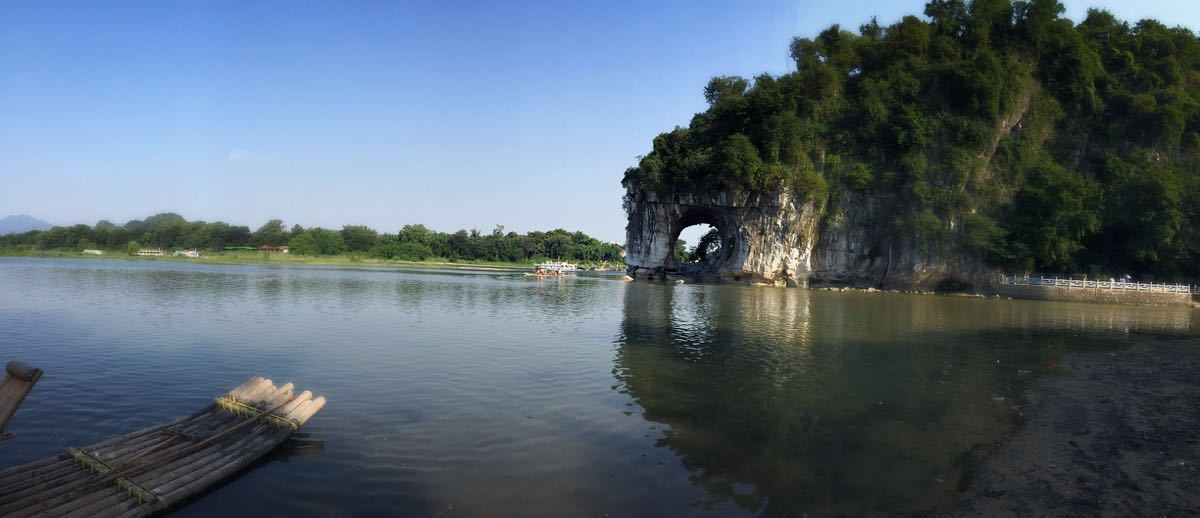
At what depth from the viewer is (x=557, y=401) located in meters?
11.9

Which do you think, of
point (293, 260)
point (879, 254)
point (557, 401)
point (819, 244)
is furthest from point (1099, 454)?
point (293, 260)

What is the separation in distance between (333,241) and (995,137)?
4622 inches

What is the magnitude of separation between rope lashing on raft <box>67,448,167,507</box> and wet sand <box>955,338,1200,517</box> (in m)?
9.51

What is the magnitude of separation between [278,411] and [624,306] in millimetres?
25345

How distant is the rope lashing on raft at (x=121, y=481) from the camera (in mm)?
6469

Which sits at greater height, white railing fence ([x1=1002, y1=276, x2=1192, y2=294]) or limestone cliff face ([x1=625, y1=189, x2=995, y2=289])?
limestone cliff face ([x1=625, y1=189, x2=995, y2=289])

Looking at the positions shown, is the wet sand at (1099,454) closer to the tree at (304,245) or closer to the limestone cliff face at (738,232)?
the limestone cliff face at (738,232)

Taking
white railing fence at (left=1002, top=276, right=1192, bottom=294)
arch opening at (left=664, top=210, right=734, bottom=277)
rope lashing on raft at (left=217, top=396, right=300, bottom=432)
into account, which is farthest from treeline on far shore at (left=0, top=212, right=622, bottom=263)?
rope lashing on raft at (left=217, top=396, right=300, bottom=432)

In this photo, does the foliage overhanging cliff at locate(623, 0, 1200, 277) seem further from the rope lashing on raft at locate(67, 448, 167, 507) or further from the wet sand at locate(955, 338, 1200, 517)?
the rope lashing on raft at locate(67, 448, 167, 507)

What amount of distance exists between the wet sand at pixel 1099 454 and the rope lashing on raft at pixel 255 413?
938 cm

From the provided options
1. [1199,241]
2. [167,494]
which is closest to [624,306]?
[167,494]

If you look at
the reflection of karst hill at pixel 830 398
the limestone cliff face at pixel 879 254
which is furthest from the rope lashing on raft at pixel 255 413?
the limestone cliff face at pixel 879 254

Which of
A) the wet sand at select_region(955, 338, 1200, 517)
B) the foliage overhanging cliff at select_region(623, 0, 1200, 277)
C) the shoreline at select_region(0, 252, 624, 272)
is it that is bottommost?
the wet sand at select_region(955, 338, 1200, 517)

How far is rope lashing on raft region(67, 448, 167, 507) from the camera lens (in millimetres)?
6469
